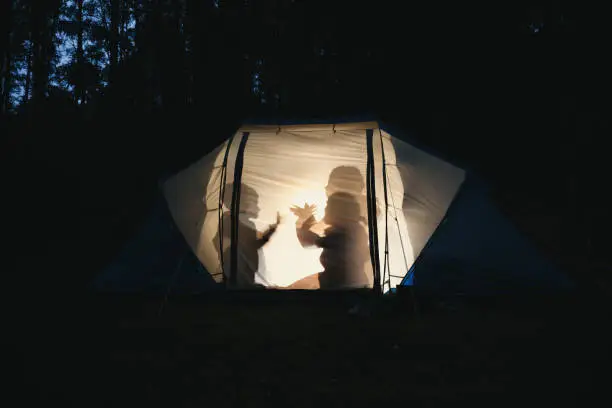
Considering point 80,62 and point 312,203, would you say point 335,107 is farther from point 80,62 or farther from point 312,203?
point 80,62

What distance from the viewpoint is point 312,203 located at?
5.56 metres

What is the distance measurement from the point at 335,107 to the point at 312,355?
1113cm

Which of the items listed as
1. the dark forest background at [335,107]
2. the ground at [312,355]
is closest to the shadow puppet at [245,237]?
the ground at [312,355]

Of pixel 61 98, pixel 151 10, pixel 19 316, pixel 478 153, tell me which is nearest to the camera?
pixel 19 316

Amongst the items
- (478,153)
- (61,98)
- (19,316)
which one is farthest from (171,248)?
(61,98)

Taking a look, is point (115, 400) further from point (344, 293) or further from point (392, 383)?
point (344, 293)

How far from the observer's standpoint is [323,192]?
5.52 meters

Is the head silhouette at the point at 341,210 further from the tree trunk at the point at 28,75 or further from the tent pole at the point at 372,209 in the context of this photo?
the tree trunk at the point at 28,75

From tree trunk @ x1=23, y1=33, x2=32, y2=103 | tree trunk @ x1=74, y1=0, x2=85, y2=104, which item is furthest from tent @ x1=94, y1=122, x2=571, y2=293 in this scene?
tree trunk @ x1=23, y1=33, x2=32, y2=103

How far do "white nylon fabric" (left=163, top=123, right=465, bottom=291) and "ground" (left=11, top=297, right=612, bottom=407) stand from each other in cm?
49

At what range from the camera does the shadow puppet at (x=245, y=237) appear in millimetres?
5332

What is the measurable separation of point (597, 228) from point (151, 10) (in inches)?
750

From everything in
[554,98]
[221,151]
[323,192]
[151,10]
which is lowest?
[323,192]

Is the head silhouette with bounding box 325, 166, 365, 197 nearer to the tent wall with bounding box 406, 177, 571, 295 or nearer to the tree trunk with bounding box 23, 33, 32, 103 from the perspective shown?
the tent wall with bounding box 406, 177, 571, 295
